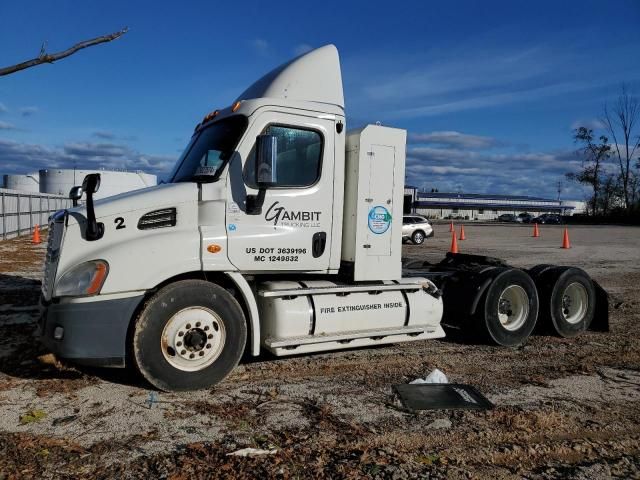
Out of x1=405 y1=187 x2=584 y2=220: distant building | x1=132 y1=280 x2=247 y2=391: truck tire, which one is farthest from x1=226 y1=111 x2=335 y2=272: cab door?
x1=405 y1=187 x2=584 y2=220: distant building

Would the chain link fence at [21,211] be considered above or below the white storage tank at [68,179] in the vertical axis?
below

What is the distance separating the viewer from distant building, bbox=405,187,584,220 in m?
112

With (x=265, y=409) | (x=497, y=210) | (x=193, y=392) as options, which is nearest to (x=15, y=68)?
(x=193, y=392)

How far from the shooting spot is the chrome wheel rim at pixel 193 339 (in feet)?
16.7

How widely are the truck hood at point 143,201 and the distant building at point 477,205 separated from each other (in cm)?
10188

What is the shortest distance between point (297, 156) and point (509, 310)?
3855mm

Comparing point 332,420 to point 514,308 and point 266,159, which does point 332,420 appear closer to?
point 266,159

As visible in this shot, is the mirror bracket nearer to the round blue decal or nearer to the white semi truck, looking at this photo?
the white semi truck

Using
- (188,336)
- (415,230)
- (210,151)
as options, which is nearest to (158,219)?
(210,151)

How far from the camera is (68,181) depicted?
2660 inches

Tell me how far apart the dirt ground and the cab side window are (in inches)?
83.5

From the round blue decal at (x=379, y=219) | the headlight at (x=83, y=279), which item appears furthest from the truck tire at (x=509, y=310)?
the headlight at (x=83, y=279)

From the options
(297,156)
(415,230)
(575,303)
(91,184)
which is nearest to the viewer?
(91,184)

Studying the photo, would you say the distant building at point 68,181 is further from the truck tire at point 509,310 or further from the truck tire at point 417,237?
the truck tire at point 509,310
